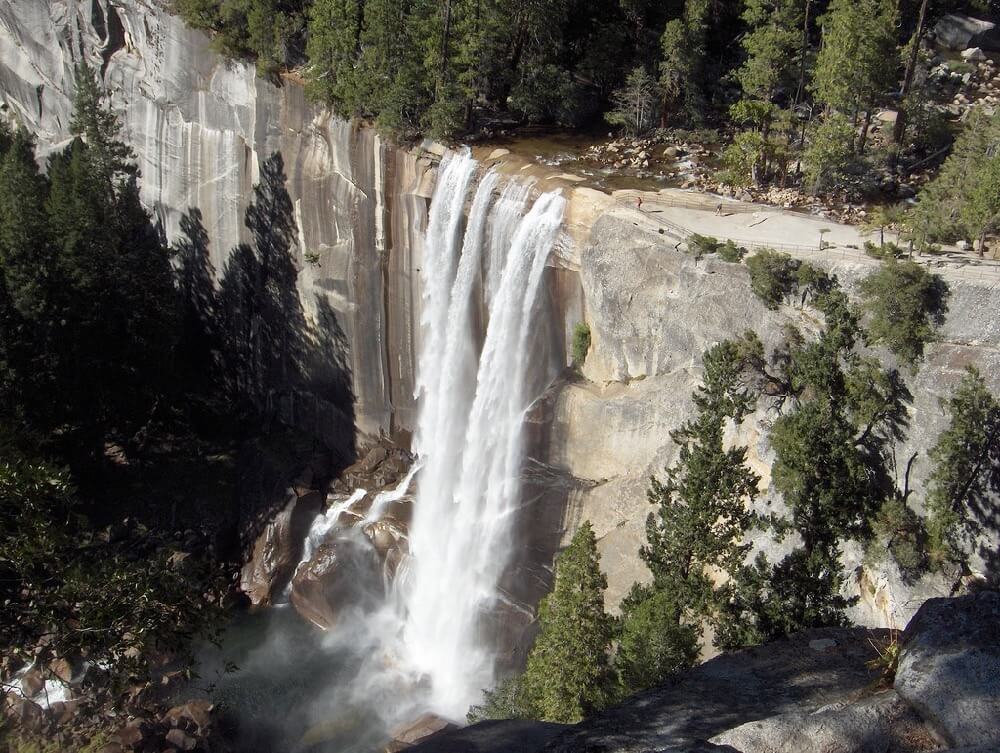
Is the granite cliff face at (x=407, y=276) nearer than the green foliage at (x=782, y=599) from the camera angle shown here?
No

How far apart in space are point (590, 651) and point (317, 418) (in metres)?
23.4

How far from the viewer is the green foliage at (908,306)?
20.2m

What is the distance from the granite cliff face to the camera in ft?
76.8

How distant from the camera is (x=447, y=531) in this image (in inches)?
1267

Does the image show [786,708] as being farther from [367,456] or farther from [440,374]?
[367,456]

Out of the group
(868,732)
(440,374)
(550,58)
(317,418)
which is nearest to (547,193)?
(440,374)

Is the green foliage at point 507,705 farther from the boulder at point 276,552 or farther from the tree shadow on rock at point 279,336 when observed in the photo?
the tree shadow on rock at point 279,336

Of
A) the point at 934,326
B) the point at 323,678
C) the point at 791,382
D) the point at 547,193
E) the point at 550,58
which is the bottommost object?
the point at 323,678

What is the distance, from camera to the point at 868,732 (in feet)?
35.4

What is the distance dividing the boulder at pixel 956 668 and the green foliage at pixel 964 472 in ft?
24.1

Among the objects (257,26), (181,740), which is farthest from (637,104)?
(181,740)

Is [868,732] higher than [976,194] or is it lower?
lower

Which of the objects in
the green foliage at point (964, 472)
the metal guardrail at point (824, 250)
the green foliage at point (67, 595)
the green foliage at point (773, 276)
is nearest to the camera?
the green foliage at point (67, 595)

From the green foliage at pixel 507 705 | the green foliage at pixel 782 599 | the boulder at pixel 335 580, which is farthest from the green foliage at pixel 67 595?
the boulder at pixel 335 580
